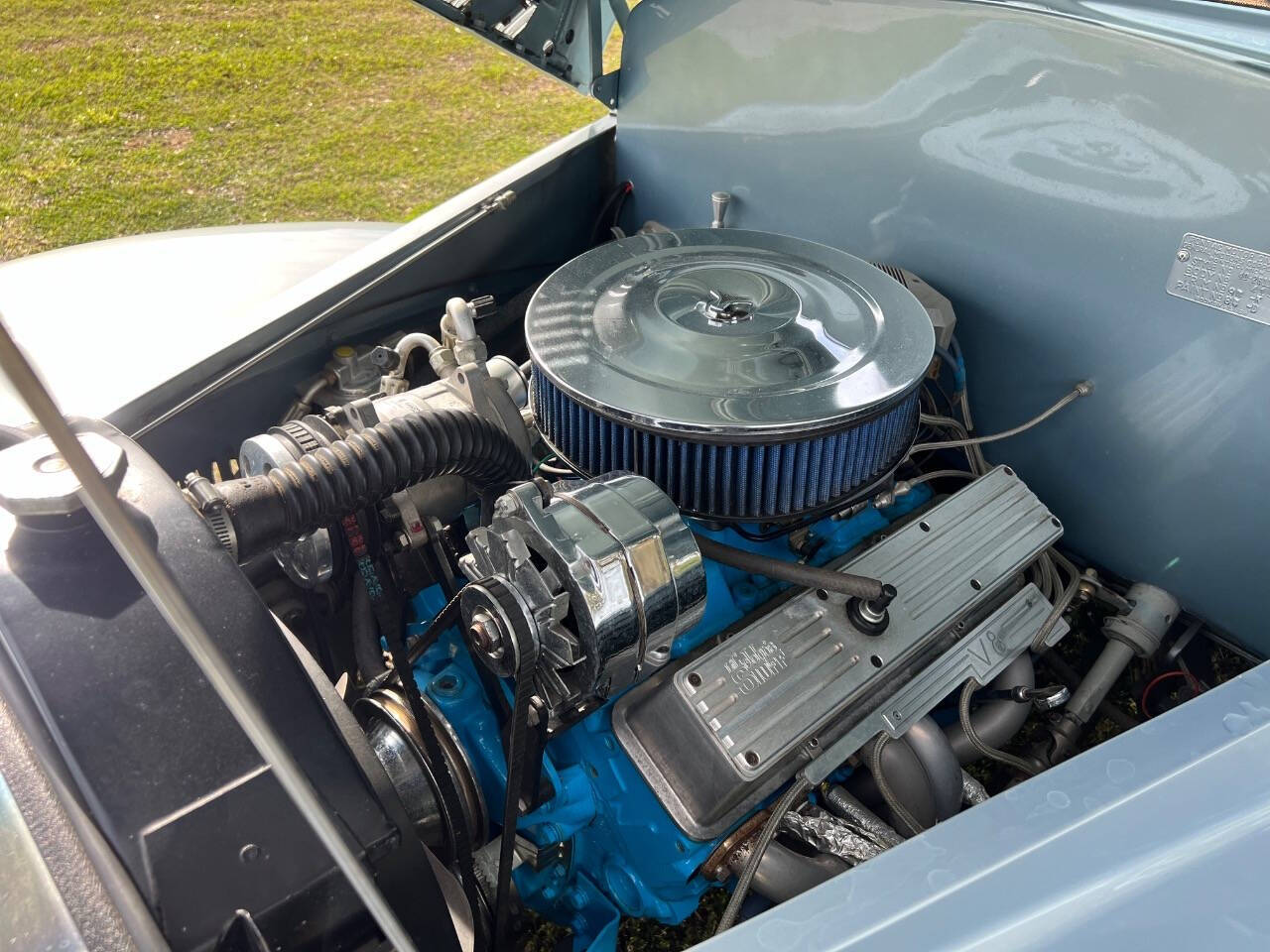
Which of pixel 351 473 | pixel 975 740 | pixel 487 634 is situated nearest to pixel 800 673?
pixel 975 740

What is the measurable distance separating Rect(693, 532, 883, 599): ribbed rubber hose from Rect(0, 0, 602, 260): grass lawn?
3.50 meters

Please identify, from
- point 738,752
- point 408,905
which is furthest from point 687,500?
point 408,905

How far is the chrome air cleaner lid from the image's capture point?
97cm

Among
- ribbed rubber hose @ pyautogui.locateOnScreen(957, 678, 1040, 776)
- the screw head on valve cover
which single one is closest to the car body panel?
ribbed rubber hose @ pyautogui.locateOnScreen(957, 678, 1040, 776)

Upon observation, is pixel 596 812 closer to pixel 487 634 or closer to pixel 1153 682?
pixel 487 634

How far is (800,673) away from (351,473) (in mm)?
510

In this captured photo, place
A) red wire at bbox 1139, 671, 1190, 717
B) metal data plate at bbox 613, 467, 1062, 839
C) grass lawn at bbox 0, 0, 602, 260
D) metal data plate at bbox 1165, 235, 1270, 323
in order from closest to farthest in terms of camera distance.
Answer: metal data plate at bbox 613, 467, 1062, 839 → metal data plate at bbox 1165, 235, 1270, 323 → red wire at bbox 1139, 671, 1190, 717 → grass lawn at bbox 0, 0, 602, 260

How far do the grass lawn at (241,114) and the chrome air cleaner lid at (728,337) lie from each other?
3210 mm

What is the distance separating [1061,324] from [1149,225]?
0.16 m

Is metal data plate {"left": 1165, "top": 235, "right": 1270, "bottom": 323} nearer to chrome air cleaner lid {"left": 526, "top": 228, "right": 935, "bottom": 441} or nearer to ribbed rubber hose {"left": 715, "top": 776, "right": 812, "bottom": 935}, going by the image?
chrome air cleaner lid {"left": 526, "top": 228, "right": 935, "bottom": 441}

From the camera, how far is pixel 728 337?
1.06m

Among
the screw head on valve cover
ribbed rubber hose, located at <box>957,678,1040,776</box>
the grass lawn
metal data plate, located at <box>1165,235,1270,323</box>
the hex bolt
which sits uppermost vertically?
metal data plate, located at <box>1165,235,1270,323</box>

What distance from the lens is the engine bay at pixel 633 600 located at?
0.78 m

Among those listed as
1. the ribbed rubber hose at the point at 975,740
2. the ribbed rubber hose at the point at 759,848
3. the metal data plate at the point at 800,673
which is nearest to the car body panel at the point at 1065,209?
the metal data plate at the point at 800,673
